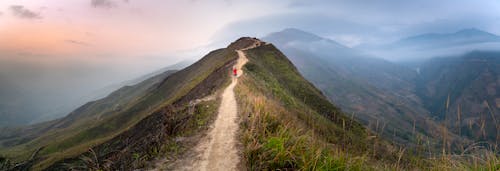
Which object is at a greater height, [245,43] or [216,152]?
[245,43]

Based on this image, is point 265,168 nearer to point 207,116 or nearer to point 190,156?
point 190,156

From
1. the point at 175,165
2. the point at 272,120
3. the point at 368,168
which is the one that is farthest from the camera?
the point at 272,120

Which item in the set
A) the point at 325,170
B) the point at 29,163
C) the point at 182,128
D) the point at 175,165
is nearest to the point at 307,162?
the point at 325,170

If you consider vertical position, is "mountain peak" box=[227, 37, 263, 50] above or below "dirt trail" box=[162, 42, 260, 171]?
above

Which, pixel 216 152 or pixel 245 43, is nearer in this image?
pixel 216 152

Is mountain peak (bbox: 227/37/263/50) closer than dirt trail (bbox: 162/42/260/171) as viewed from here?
No

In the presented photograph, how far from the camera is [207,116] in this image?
16.5m

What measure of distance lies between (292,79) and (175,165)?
2114 inches

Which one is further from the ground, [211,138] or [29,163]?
[211,138]

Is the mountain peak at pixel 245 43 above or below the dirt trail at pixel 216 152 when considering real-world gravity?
above

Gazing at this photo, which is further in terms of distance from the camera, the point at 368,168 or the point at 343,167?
the point at 368,168

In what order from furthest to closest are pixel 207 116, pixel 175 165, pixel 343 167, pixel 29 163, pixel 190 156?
pixel 29 163 → pixel 207 116 → pixel 190 156 → pixel 175 165 → pixel 343 167

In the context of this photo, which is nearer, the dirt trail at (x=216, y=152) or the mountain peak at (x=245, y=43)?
the dirt trail at (x=216, y=152)

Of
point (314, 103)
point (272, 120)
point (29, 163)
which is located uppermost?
point (272, 120)
